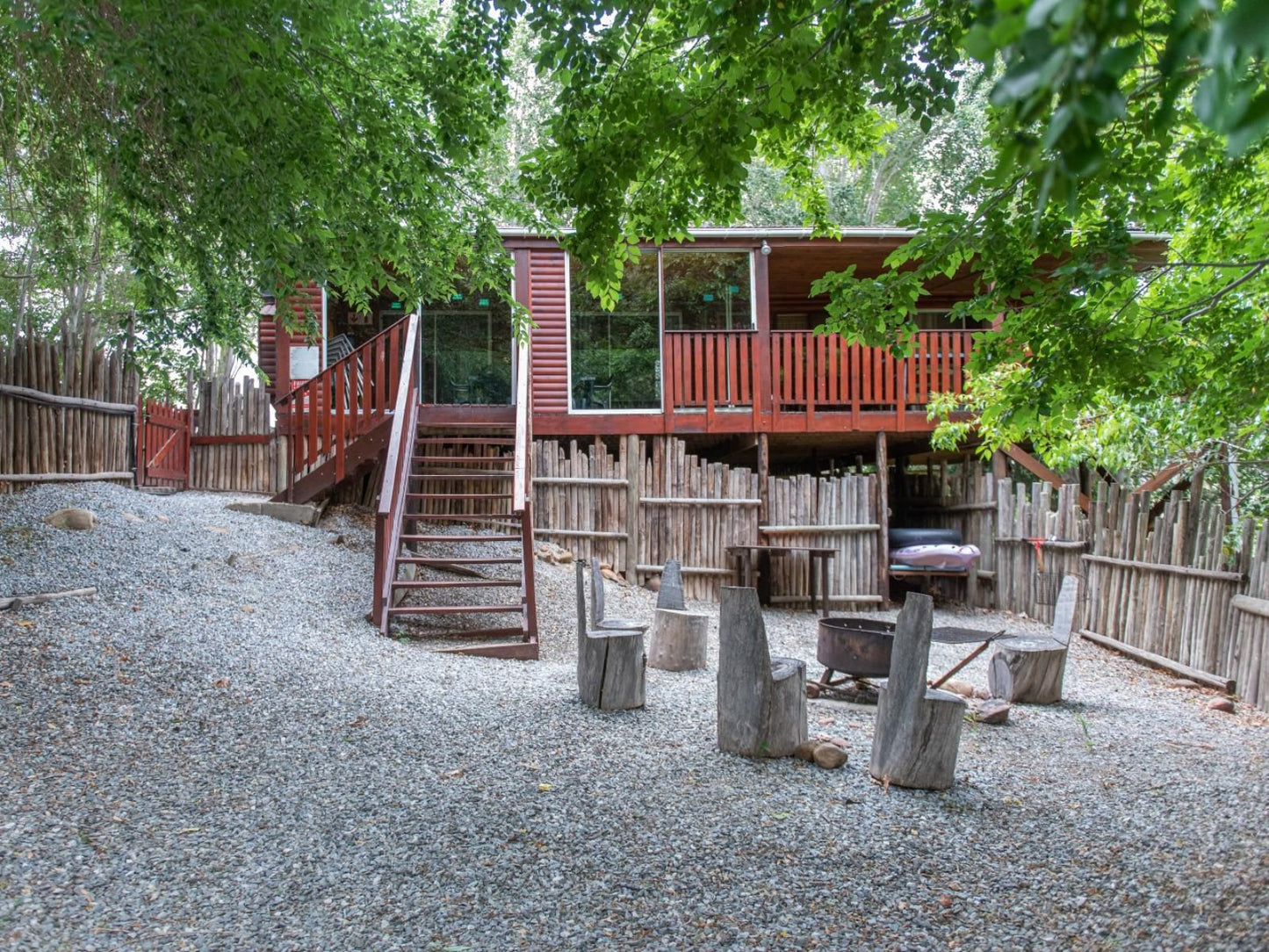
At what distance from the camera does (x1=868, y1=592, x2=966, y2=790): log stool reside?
166 inches

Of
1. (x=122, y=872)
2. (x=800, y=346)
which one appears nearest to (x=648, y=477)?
(x=800, y=346)

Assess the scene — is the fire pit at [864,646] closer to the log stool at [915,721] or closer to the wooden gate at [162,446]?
the log stool at [915,721]

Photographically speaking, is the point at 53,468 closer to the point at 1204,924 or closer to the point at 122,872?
the point at 122,872

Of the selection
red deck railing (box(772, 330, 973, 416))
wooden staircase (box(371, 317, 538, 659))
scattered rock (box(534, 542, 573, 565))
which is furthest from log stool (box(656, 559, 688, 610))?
red deck railing (box(772, 330, 973, 416))

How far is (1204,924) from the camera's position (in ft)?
9.36

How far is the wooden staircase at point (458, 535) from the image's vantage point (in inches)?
297

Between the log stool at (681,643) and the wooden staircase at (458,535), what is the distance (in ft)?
3.50

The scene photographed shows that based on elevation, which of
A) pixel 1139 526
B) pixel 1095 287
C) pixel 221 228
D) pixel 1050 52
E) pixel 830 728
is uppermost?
pixel 221 228

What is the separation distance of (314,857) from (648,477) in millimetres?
8199

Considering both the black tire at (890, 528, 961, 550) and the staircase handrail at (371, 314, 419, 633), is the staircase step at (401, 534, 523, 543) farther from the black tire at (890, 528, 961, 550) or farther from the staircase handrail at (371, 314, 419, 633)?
the black tire at (890, 528, 961, 550)

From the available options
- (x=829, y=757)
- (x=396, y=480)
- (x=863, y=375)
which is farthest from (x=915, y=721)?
(x=863, y=375)

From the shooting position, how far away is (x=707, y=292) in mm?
15609

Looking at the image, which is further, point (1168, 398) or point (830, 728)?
point (1168, 398)

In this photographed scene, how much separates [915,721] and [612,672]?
191 centimetres
